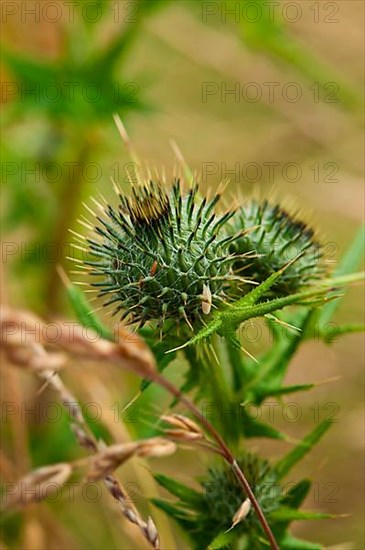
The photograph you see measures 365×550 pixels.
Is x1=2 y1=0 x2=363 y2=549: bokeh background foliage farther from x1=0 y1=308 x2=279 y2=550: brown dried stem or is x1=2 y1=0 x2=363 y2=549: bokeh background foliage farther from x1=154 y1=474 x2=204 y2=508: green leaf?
x1=0 y1=308 x2=279 y2=550: brown dried stem

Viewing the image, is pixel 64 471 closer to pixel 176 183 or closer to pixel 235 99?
pixel 176 183

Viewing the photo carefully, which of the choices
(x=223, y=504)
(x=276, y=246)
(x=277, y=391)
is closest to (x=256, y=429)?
(x=277, y=391)

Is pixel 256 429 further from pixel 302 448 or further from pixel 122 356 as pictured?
pixel 122 356

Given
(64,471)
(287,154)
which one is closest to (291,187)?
(287,154)

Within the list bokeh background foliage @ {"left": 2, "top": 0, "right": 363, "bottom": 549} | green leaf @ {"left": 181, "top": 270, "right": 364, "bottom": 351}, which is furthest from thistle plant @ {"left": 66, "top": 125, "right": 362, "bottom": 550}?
bokeh background foliage @ {"left": 2, "top": 0, "right": 363, "bottom": 549}

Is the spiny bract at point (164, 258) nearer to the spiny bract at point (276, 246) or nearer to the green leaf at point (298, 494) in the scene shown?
the spiny bract at point (276, 246)

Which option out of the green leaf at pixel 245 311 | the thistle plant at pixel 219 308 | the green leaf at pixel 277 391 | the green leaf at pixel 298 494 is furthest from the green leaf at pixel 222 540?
the green leaf at pixel 245 311
